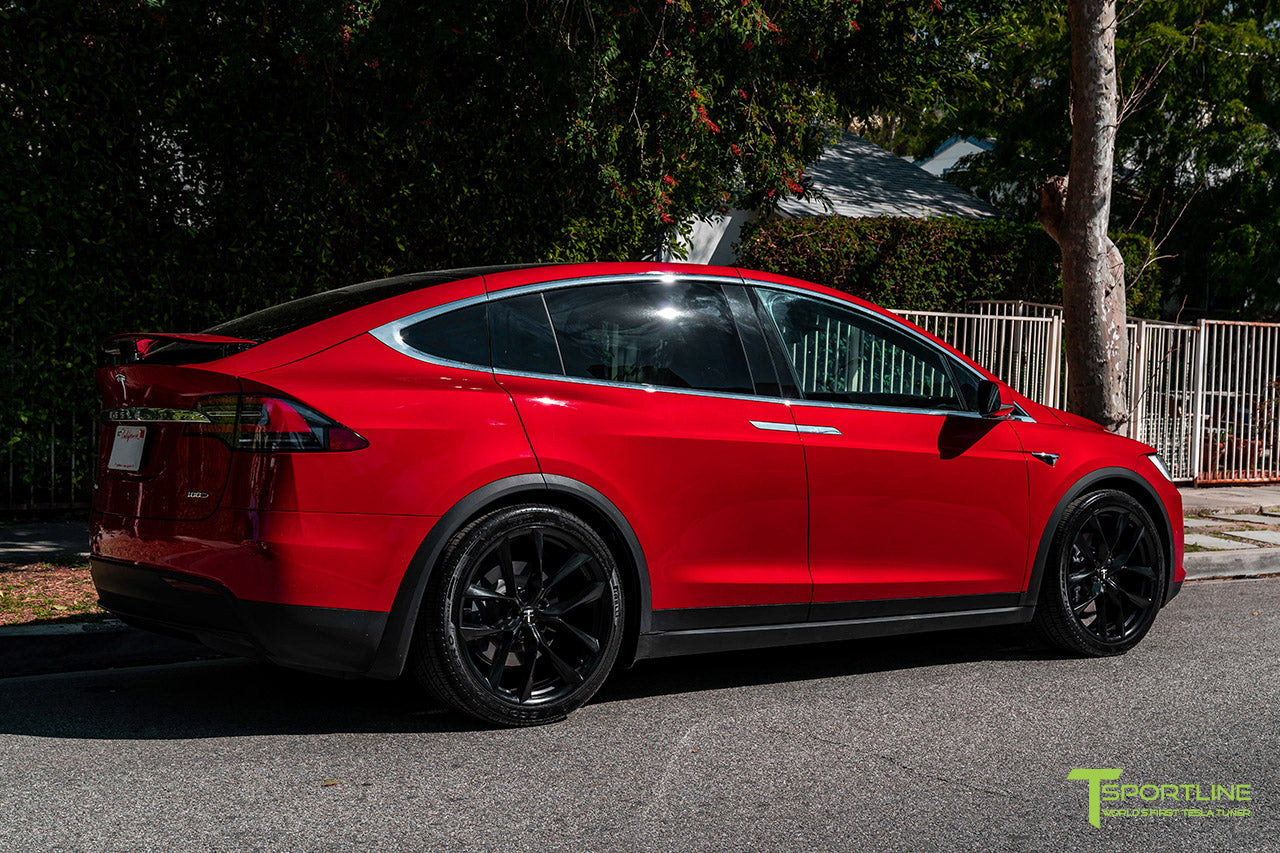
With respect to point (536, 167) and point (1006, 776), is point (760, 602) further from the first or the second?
point (536, 167)

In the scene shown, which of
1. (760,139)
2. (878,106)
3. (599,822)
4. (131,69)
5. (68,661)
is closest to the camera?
(599,822)

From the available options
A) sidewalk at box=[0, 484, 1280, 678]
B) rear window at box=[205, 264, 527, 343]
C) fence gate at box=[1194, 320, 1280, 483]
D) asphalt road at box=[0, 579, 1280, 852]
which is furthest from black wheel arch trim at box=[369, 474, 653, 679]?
fence gate at box=[1194, 320, 1280, 483]

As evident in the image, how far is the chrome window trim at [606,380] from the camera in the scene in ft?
14.7

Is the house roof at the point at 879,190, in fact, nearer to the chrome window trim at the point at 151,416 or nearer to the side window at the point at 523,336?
the side window at the point at 523,336

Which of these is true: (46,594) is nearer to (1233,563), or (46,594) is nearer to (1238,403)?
(1233,563)

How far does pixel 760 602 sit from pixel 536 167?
548 centimetres

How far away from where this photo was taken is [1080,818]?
3.82m

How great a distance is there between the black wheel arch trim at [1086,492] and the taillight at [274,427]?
3.25 meters

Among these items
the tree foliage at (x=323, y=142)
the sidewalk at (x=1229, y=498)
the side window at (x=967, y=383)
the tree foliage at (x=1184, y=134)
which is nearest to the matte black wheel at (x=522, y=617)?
the side window at (x=967, y=383)

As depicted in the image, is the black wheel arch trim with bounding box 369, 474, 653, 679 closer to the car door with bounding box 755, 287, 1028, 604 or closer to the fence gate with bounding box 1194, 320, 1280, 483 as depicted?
the car door with bounding box 755, 287, 1028, 604

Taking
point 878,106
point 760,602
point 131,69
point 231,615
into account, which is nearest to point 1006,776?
point 760,602

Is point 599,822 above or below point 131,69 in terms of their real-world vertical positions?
below

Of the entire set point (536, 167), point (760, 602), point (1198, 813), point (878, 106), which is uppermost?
point (878, 106)

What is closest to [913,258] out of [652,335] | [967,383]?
[967,383]
